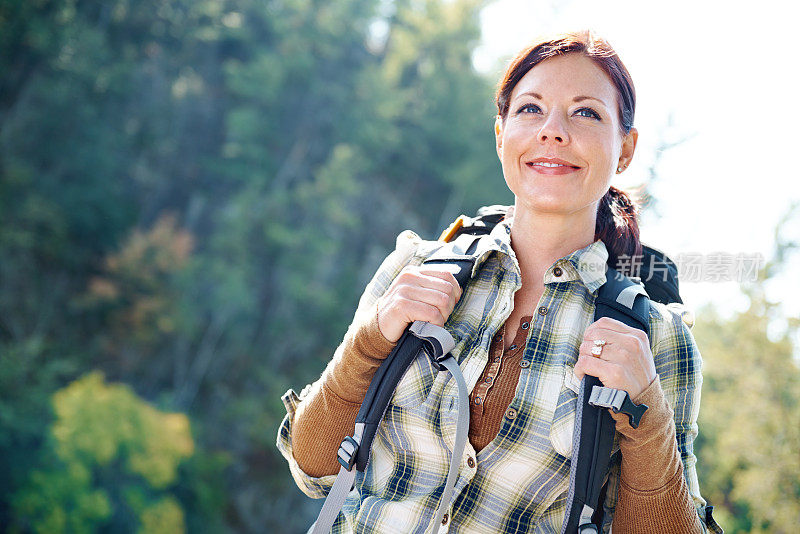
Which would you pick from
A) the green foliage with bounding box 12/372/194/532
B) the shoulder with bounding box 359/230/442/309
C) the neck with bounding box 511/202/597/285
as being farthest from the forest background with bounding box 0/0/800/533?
the shoulder with bounding box 359/230/442/309

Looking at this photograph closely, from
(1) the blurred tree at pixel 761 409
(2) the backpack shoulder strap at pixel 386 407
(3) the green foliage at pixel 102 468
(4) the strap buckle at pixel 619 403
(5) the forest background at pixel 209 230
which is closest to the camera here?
(4) the strap buckle at pixel 619 403

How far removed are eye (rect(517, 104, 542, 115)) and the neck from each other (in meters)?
0.18

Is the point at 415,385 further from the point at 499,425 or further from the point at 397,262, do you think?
the point at 397,262

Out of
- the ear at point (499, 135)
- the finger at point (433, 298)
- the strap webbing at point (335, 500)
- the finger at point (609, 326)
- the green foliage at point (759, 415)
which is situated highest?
the green foliage at point (759, 415)

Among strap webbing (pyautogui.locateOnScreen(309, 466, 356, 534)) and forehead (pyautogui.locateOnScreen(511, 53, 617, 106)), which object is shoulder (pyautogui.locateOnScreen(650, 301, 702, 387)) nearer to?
forehead (pyautogui.locateOnScreen(511, 53, 617, 106))

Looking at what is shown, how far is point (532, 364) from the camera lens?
114cm

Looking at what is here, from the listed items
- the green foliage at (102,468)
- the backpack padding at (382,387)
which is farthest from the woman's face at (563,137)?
the green foliage at (102,468)

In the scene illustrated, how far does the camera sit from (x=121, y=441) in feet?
39.0

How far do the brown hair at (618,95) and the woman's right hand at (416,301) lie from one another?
1.29 feet

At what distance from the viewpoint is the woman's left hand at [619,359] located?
979 millimetres

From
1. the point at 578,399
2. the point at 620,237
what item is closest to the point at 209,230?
the point at 620,237

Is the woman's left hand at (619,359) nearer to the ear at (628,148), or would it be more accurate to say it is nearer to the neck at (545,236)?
the neck at (545,236)

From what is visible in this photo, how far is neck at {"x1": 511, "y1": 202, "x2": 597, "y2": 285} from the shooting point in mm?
1251

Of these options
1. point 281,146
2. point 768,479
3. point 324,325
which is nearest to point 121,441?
point 324,325
